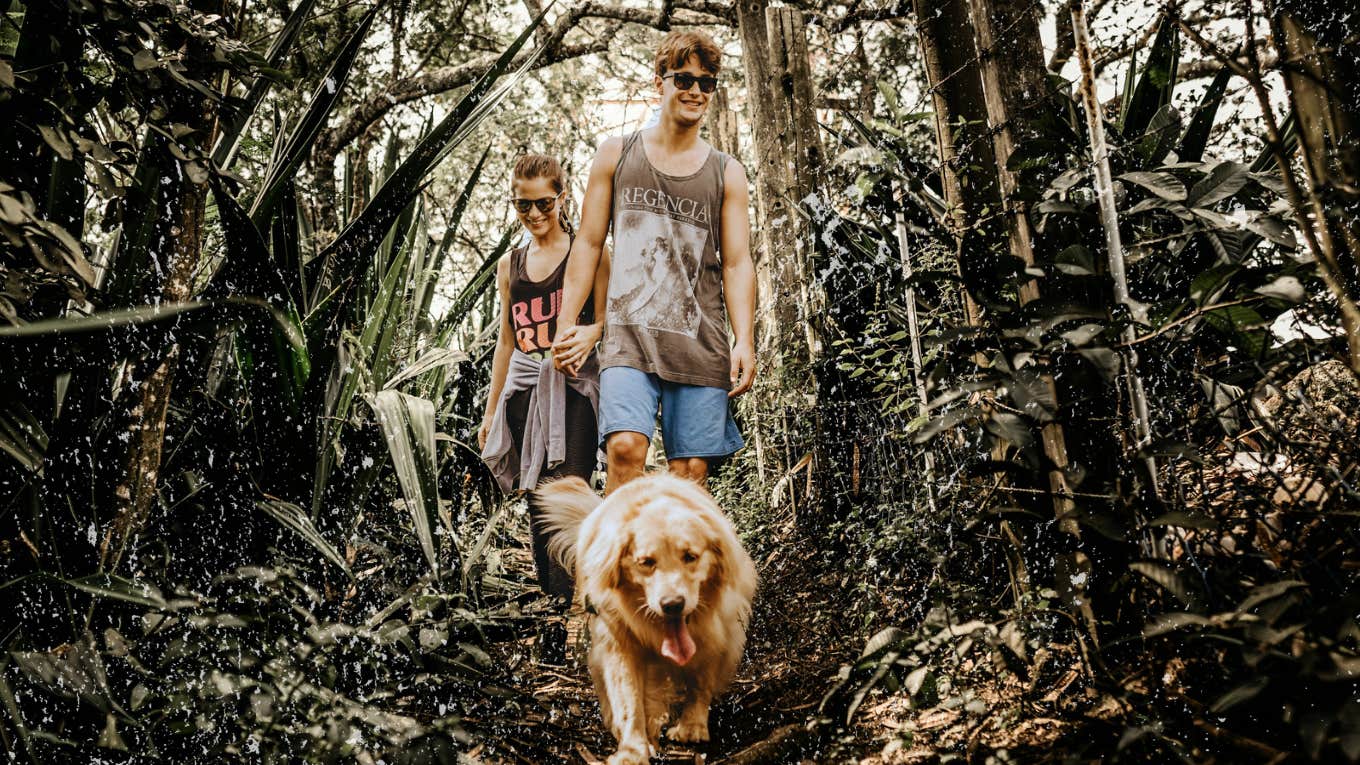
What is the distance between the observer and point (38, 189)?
1.66 metres

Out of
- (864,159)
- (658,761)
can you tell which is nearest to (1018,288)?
(864,159)

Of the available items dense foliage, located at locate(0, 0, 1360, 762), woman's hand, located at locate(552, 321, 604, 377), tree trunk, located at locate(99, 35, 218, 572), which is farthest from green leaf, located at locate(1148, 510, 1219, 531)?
tree trunk, located at locate(99, 35, 218, 572)

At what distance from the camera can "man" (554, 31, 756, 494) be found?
197 centimetres

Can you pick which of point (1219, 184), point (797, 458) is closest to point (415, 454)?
point (797, 458)

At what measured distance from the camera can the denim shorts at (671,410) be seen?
1.95 metres

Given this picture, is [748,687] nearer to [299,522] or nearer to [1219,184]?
[299,522]

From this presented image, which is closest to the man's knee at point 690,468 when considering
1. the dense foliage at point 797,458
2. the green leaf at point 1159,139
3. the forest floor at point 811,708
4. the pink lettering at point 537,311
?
the dense foliage at point 797,458

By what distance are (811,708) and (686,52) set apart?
4.70ft

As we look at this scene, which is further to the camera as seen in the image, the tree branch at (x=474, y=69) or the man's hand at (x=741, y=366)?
the tree branch at (x=474, y=69)

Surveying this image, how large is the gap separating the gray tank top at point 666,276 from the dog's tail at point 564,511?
11.3 inches

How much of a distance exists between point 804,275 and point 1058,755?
1.30 metres

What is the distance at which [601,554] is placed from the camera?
1.84 metres

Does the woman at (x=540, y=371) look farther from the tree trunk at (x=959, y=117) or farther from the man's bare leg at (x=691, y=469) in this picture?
the tree trunk at (x=959, y=117)

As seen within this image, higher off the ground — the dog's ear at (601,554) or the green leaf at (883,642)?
the dog's ear at (601,554)
